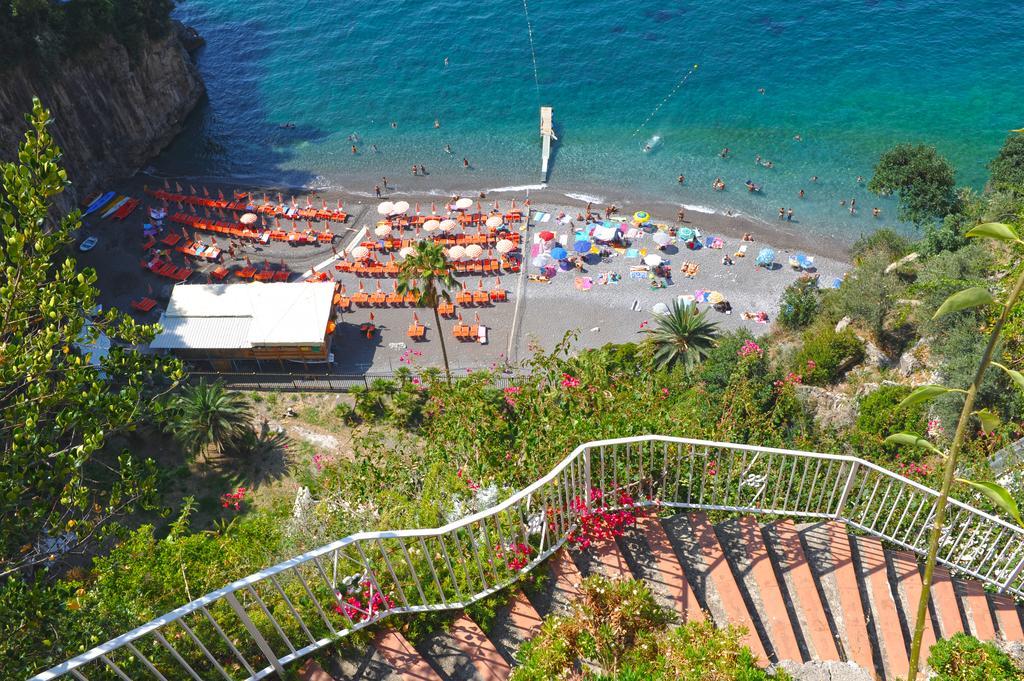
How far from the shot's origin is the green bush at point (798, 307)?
1144 inches

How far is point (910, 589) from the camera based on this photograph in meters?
9.34

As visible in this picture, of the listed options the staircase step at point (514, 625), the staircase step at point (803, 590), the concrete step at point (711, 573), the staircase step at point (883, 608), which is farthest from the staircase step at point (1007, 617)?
the staircase step at point (514, 625)

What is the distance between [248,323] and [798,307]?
2303 centimetres

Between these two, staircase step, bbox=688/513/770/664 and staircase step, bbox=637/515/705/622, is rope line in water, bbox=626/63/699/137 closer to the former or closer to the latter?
staircase step, bbox=688/513/770/664

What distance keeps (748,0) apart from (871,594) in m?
59.2

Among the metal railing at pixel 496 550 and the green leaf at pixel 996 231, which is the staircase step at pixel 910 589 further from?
the green leaf at pixel 996 231

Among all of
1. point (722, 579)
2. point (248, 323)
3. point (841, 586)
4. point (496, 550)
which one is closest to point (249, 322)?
point (248, 323)

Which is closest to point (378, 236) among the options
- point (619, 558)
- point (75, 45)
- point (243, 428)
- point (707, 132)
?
point (243, 428)

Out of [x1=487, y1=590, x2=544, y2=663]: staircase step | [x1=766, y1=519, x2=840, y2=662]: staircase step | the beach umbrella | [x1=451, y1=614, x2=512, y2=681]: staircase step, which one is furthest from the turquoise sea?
[x1=451, y1=614, x2=512, y2=681]: staircase step

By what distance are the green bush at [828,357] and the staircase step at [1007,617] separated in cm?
1290

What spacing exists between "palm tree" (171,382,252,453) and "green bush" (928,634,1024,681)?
19.7m

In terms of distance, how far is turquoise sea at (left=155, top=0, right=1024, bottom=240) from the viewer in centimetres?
4222

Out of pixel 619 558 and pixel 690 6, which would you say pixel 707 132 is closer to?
pixel 690 6

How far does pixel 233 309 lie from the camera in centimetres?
2955
